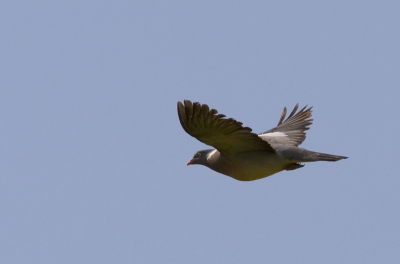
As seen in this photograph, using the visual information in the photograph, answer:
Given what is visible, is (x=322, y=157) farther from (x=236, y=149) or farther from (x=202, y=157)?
(x=202, y=157)

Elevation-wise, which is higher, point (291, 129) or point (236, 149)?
point (291, 129)

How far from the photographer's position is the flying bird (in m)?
9.20

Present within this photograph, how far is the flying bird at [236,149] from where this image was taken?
9195 millimetres

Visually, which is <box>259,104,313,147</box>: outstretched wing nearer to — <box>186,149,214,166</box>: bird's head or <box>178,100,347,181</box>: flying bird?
<box>178,100,347,181</box>: flying bird

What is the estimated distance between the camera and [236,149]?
10406mm

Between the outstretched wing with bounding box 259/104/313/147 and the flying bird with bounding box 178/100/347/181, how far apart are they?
0.05 m

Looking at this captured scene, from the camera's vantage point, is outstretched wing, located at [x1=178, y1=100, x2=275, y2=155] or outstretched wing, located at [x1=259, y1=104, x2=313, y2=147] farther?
outstretched wing, located at [x1=259, y1=104, x2=313, y2=147]

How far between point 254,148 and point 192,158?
1476 mm

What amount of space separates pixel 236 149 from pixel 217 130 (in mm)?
901

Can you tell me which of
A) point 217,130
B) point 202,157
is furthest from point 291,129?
point 217,130

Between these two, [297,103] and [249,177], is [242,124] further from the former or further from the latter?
[297,103]

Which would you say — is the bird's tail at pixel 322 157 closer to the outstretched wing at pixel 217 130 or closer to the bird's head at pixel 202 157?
the outstretched wing at pixel 217 130

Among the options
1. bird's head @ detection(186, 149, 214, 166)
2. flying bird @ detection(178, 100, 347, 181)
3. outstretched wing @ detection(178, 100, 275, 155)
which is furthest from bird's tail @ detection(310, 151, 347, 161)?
bird's head @ detection(186, 149, 214, 166)

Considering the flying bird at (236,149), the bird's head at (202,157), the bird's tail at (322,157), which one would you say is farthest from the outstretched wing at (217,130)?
the bird's head at (202,157)
